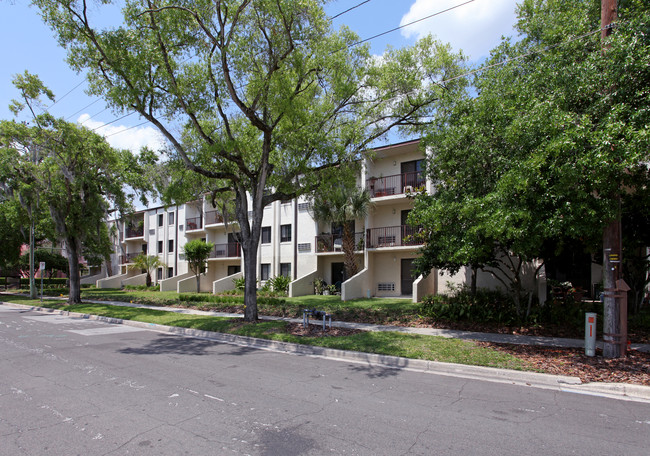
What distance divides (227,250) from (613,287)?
28.2 m

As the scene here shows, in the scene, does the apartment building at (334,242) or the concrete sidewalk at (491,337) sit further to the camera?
the apartment building at (334,242)

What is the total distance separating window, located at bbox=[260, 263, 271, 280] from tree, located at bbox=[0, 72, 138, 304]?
10541 mm

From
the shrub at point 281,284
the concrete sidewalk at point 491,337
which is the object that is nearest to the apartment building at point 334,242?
the shrub at point 281,284

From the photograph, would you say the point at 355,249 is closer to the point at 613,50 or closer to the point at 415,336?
the point at 415,336

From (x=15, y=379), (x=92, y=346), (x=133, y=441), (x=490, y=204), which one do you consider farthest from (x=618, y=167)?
Result: (x=92, y=346)

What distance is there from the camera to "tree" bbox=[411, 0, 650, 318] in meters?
7.72

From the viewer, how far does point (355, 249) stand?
23.4 meters

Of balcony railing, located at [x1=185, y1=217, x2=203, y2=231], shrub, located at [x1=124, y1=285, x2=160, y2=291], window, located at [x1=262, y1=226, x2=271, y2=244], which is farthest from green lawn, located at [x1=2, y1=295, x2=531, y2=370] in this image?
shrub, located at [x1=124, y1=285, x2=160, y2=291]

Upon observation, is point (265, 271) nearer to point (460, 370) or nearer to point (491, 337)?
point (491, 337)

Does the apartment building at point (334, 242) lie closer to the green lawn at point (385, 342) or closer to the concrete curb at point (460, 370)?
the green lawn at point (385, 342)

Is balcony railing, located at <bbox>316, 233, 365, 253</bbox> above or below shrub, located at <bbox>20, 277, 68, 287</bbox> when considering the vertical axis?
above

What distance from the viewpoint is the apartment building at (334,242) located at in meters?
21.8

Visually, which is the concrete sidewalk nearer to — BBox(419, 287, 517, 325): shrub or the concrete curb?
BBox(419, 287, 517, 325): shrub

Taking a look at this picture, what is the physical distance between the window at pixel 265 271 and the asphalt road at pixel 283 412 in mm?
19932
